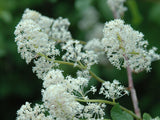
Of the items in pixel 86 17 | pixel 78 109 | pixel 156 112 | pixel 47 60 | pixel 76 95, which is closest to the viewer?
pixel 78 109

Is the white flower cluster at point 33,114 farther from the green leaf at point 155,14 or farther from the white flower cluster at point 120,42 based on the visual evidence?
the green leaf at point 155,14

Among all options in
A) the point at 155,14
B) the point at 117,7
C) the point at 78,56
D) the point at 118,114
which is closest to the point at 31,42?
the point at 78,56

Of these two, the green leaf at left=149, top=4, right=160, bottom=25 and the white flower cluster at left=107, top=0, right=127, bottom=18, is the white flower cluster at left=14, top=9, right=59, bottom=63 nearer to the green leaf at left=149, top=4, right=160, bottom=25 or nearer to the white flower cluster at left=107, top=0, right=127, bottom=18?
the white flower cluster at left=107, top=0, right=127, bottom=18

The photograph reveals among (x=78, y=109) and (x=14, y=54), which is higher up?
(x=14, y=54)

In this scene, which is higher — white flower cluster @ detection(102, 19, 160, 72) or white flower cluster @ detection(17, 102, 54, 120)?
white flower cluster @ detection(102, 19, 160, 72)

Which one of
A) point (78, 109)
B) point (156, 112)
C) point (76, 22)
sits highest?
point (76, 22)

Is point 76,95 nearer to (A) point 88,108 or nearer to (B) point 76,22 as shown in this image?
(A) point 88,108

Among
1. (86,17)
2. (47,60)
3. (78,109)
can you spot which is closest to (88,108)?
(78,109)

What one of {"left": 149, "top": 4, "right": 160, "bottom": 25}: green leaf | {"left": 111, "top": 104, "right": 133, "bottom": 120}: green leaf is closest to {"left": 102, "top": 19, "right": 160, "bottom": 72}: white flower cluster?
{"left": 111, "top": 104, "right": 133, "bottom": 120}: green leaf

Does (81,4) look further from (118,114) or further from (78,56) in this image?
(118,114)
